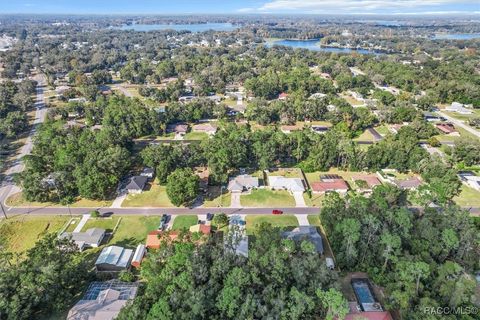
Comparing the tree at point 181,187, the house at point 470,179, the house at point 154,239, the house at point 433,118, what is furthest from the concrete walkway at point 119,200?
the house at point 433,118

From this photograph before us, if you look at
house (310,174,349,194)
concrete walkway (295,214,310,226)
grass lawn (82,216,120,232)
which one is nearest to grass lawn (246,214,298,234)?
concrete walkway (295,214,310,226)

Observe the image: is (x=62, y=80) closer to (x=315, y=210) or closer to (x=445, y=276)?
(x=315, y=210)

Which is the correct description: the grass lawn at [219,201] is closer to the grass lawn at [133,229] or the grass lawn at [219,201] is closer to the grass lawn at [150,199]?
the grass lawn at [150,199]

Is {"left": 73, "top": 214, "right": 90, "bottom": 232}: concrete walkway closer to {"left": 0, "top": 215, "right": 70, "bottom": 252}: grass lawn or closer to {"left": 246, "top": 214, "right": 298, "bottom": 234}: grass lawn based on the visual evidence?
{"left": 0, "top": 215, "right": 70, "bottom": 252}: grass lawn

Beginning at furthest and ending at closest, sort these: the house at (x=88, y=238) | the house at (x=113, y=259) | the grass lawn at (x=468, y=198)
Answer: the grass lawn at (x=468, y=198) → the house at (x=88, y=238) → the house at (x=113, y=259)

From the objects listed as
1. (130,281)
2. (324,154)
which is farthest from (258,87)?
(130,281)

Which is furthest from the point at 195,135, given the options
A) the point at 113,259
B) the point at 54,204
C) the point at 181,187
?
the point at 113,259

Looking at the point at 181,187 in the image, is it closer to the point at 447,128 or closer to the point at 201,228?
the point at 201,228
